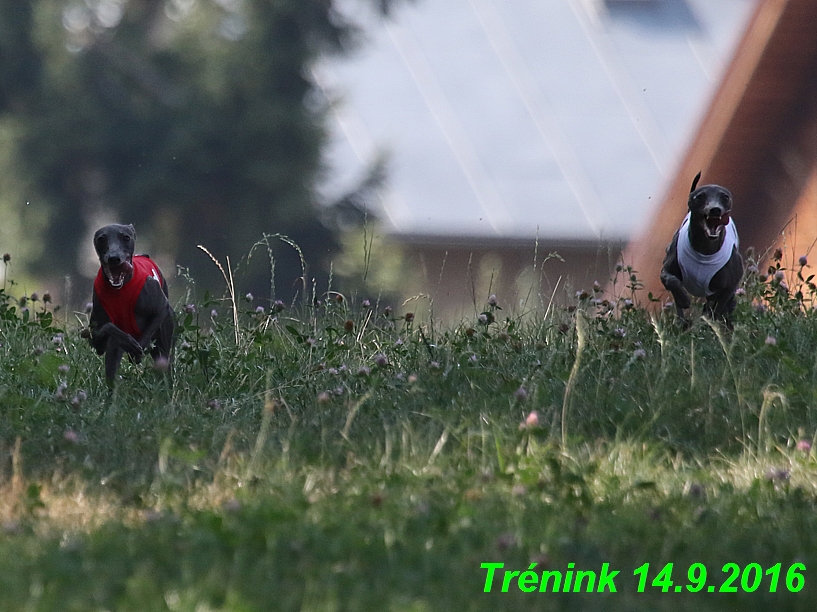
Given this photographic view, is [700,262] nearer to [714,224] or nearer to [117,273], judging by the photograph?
[714,224]

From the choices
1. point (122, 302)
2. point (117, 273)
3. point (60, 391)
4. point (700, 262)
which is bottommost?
point (60, 391)

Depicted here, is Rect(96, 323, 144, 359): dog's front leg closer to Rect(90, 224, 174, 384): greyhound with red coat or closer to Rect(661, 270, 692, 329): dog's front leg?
Rect(90, 224, 174, 384): greyhound with red coat

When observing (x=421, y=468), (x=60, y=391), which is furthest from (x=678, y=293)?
(x=60, y=391)

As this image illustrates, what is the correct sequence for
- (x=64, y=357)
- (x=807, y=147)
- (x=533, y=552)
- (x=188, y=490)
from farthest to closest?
(x=807, y=147)
(x=64, y=357)
(x=188, y=490)
(x=533, y=552)

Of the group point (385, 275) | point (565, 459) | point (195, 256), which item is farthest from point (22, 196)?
point (565, 459)

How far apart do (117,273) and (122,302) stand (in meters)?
0.14

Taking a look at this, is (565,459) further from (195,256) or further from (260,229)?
(195,256)

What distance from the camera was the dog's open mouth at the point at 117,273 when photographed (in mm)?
4926

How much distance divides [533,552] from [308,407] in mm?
1899

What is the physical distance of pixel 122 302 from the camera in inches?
196

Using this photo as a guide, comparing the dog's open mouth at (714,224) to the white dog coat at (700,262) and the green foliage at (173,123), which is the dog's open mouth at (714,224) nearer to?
the white dog coat at (700,262)

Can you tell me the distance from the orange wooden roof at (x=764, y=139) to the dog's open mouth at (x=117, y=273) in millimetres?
5087

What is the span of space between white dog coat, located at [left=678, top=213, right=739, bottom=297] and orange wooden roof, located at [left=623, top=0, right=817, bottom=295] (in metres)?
3.16

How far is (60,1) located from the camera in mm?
20531
